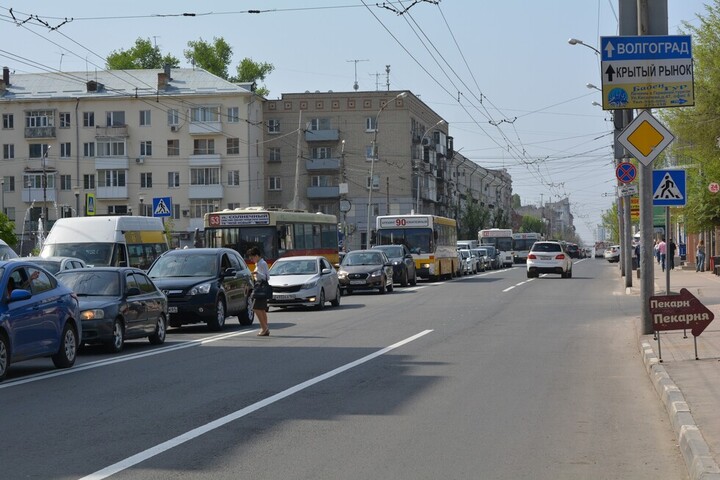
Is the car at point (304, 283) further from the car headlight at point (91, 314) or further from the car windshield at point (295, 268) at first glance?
the car headlight at point (91, 314)

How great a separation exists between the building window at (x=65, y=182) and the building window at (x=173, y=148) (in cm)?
828

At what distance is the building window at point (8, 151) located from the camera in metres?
91.6

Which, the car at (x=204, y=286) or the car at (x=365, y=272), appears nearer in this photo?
the car at (x=204, y=286)

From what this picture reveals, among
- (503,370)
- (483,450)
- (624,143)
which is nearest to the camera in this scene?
(483,450)

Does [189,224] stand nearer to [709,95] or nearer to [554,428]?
[709,95]

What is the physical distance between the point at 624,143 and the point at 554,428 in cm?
843

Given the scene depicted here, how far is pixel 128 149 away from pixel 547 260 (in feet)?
152

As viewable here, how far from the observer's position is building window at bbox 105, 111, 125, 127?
297 ft

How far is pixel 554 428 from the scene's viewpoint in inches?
402

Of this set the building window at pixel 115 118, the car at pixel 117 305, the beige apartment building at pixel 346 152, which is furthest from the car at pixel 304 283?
the beige apartment building at pixel 346 152

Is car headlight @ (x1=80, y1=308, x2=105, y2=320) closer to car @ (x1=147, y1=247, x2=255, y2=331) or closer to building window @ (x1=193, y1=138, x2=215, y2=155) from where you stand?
car @ (x1=147, y1=247, x2=255, y2=331)

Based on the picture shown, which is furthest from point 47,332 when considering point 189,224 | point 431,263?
point 189,224

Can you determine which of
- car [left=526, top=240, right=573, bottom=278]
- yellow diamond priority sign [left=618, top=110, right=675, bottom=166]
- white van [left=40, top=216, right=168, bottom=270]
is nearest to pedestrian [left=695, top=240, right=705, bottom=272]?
car [left=526, top=240, right=573, bottom=278]

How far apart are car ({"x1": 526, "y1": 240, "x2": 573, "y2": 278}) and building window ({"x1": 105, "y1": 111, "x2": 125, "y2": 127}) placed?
45846 millimetres
